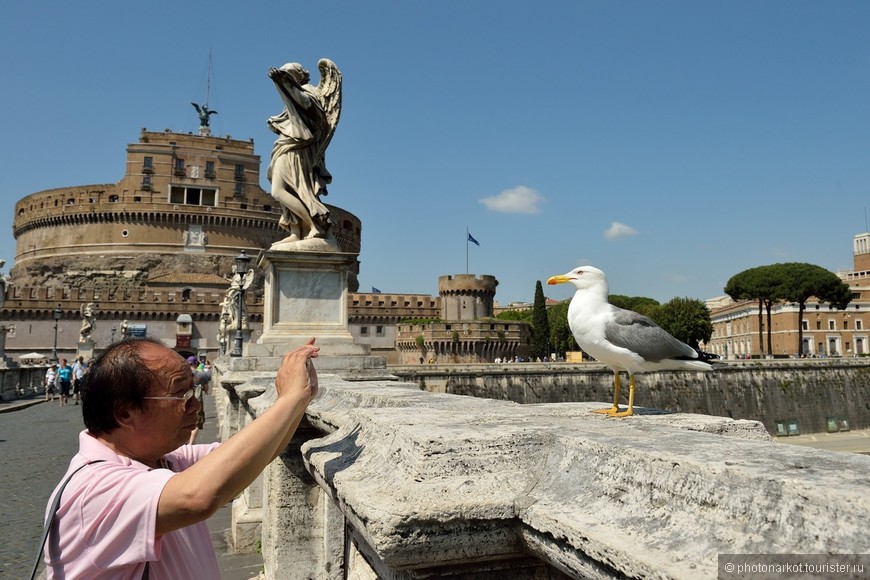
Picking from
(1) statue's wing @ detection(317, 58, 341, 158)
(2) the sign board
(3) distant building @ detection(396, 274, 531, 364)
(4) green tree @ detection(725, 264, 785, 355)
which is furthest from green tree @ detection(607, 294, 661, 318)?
(1) statue's wing @ detection(317, 58, 341, 158)

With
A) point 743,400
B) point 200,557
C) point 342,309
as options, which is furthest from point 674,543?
point 743,400

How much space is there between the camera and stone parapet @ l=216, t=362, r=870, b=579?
0.95 meters

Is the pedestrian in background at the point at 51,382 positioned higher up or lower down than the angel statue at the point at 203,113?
lower down

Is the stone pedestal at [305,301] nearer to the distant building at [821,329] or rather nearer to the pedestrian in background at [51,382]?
the pedestrian in background at [51,382]

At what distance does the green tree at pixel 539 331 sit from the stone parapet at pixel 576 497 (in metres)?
48.9

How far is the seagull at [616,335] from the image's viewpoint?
10.1 feet

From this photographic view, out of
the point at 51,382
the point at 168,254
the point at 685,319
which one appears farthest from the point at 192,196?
the point at 685,319

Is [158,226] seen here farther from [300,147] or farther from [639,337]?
[639,337]

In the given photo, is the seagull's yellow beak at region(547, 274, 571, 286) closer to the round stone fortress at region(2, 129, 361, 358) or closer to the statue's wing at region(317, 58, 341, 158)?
the statue's wing at region(317, 58, 341, 158)

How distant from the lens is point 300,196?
21.8ft

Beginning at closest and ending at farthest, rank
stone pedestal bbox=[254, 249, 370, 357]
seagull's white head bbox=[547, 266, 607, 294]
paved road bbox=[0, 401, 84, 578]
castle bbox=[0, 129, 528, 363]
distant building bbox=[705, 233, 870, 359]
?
seagull's white head bbox=[547, 266, 607, 294]
paved road bbox=[0, 401, 84, 578]
stone pedestal bbox=[254, 249, 370, 357]
castle bbox=[0, 129, 528, 363]
distant building bbox=[705, 233, 870, 359]

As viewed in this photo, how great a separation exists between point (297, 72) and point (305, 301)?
238cm

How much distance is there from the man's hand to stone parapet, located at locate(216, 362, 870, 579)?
0.72ft

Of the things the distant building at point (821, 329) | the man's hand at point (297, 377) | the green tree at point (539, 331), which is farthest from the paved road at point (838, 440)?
the distant building at point (821, 329)
